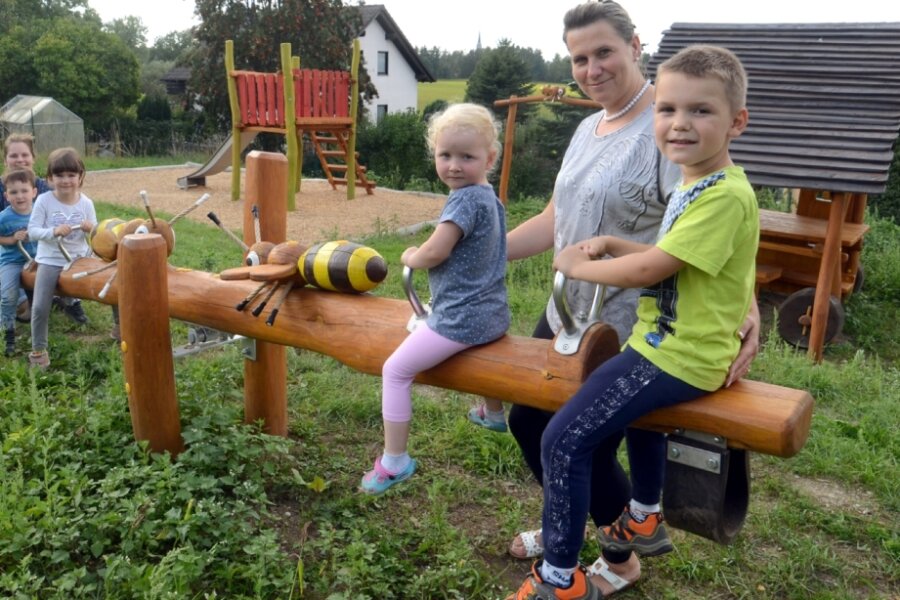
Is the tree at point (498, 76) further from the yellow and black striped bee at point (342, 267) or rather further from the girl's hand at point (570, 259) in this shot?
the girl's hand at point (570, 259)

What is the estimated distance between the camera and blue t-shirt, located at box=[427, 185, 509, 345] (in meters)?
2.40

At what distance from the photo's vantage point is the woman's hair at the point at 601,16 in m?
2.26

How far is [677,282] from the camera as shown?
77.7 inches

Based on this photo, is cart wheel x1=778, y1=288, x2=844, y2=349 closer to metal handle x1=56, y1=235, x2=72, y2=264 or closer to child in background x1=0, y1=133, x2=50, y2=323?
metal handle x1=56, y1=235, x2=72, y2=264

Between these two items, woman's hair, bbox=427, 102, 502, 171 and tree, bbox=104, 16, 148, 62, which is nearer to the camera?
woman's hair, bbox=427, 102, 502, 171

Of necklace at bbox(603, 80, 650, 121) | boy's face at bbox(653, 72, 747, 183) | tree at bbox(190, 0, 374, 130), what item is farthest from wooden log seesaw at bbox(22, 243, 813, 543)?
tree at bbox(190, 0, 374, 130)

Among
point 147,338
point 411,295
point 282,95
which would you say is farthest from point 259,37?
point 411,295

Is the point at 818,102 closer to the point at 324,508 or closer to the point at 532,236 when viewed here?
the point at 532,236

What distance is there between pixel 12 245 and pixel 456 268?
11.7ft

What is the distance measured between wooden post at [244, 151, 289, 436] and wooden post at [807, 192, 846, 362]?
4.48 meters

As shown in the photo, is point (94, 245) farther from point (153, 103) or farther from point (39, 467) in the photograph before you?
point (153, 103)

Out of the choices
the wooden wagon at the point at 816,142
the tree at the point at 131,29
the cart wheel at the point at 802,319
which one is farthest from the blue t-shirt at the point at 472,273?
the tree at the point at 131,29

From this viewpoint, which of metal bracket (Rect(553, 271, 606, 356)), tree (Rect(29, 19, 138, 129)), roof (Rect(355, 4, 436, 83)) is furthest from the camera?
roof (Rect(355, 4, 436, 83))

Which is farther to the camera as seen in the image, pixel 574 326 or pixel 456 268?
pixel 456 268
